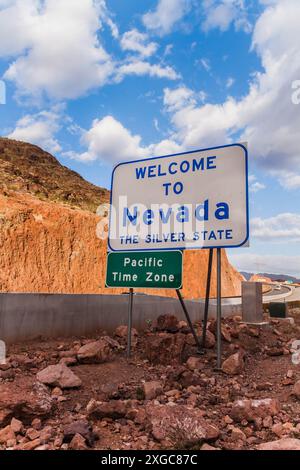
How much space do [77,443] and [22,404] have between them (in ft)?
3.06

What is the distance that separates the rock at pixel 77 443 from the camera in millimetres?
3197

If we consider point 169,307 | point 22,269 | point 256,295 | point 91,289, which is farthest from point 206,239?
point 91,289

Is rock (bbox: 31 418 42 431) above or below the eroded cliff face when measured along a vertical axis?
below

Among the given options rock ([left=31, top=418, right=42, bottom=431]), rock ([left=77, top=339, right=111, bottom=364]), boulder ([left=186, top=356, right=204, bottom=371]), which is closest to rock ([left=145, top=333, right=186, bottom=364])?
boulder ([left=186, top=356, right=204, bottom=371])

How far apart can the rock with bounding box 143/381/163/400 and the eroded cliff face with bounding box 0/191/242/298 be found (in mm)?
17822

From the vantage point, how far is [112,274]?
24.1ft

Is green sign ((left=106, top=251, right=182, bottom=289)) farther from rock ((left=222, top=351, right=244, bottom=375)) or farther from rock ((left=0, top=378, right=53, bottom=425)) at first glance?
rock ((left=0, top=378, right=53, bottom=425))

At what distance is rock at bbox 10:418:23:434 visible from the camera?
355 centimetres

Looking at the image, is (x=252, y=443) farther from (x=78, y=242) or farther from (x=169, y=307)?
(x=78, y=242)

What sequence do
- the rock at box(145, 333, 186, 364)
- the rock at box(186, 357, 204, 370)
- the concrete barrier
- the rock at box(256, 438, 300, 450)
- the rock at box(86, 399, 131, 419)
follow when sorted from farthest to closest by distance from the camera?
1. the concrete barrier
2. the rock at box(145, 333, 186, 364)
3. the rock at box(186, 357, 204, 370)
4. the rock at box(86, 399, 131, 419)
5. the rock at box(256, 438, 300, 450)

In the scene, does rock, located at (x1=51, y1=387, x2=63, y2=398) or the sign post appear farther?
the sign post

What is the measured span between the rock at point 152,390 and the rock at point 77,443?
1428mm

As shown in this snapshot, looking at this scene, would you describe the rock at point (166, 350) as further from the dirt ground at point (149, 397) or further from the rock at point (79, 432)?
the rock at point (79, 432)

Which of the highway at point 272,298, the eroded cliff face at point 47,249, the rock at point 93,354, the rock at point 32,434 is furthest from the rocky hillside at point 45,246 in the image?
the rock at point 32,434
